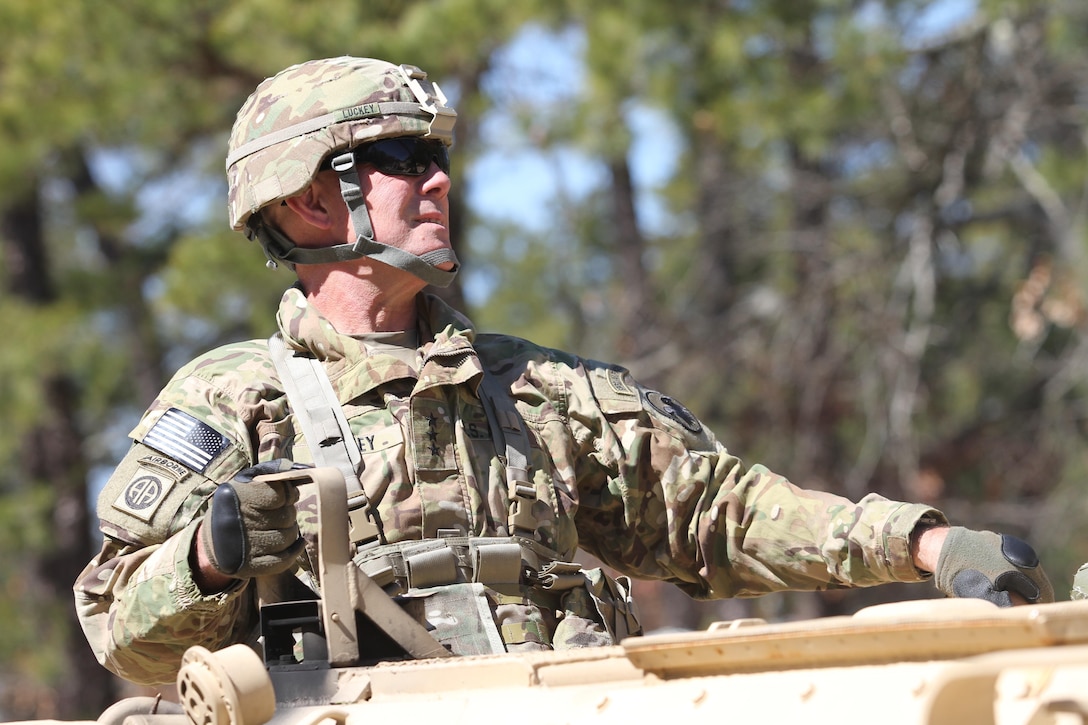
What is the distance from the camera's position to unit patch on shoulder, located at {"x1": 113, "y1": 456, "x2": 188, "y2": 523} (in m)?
3.81

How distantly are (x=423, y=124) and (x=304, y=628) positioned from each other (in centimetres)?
138

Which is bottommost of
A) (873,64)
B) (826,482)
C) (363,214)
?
(826,482)

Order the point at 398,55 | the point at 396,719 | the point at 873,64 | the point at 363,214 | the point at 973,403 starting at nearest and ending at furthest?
1. the point at 396,719
2. the point at 363,214
3. the point at 398,55
4. the point at 873,64
5. the point at 973,403

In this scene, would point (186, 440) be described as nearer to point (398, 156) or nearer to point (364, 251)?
point (364, 251)

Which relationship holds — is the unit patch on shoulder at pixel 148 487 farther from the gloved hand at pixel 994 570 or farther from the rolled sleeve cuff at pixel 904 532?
the gloved hand at pixel 994 570

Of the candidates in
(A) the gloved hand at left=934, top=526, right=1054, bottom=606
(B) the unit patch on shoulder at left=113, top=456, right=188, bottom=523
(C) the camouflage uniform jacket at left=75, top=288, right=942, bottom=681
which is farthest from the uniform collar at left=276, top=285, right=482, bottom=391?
(A) the gloved hand at left=934, top=526, right=1054, bottom=606

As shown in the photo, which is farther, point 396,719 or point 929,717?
point 396,719

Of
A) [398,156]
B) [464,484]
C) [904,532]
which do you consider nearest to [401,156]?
[398,156]

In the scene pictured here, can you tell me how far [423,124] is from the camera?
14.3 ft

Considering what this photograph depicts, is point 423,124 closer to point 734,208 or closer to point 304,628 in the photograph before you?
point 304,628

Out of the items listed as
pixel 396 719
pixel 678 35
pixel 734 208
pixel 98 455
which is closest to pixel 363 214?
pixel 396 719

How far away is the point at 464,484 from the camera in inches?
161

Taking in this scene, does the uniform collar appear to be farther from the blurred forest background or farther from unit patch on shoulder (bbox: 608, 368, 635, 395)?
the blurred forest background

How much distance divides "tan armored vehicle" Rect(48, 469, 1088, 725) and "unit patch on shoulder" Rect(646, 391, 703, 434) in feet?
3.49
